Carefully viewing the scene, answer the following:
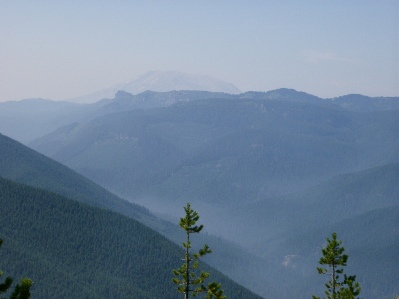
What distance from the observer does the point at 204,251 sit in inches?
2133

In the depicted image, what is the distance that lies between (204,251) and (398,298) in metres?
60.5

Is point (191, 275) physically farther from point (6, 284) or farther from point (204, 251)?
point (6, 284)

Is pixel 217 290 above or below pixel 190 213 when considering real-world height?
below

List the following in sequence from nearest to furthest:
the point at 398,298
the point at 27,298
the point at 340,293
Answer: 1. the point at 27,298
2. the point at 340,293
3. the point at 398,298

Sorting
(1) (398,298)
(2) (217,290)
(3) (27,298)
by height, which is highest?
(1) (398,298)

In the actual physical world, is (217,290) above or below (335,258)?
below

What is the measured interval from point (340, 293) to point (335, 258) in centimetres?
410

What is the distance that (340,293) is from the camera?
60906mm

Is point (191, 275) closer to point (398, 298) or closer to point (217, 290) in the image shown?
point (217, 290)

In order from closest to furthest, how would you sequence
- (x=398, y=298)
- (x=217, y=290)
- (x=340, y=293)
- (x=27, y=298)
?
(x=27, y=298) → (x=217, y=290) → (x=340, y=293) → (x=398, y=298)

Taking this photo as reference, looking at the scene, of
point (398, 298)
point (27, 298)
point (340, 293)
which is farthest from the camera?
point (398, 298)

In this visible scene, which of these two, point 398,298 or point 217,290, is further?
point 398,298

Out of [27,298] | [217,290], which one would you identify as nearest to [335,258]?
[217,290]

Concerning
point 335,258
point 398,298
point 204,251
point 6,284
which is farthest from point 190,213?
point 398,298
